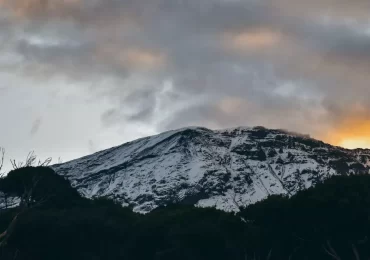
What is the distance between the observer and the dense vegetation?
217 ft

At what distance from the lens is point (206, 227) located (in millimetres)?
73375

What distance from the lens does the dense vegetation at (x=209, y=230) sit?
6612 cm

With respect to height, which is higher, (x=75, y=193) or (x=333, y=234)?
(x=75, y=193)

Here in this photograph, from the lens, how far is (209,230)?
73.1 metres

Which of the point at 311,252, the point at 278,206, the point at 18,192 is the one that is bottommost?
the point at 311,252

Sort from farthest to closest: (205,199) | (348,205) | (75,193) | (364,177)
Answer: (205,199)
(75,193)
(364,177)
(348,205)

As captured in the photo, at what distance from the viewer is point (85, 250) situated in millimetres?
75500

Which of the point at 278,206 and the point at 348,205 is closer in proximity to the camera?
the point at 348,205

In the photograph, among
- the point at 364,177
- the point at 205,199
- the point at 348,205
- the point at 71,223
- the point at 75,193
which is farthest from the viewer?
the point at 205,199

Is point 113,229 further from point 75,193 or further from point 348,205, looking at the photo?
point 348,205

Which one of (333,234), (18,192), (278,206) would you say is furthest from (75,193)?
(333,234)

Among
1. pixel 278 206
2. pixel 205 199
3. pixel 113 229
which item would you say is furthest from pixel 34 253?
pixel 205 199

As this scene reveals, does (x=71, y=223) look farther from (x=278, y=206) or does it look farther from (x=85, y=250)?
(x=278, y=206)

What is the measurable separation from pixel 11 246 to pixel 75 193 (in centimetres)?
1910
